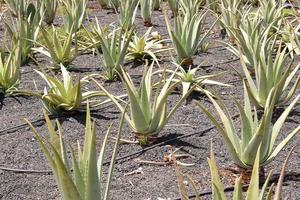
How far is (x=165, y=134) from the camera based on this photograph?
2.55 meters

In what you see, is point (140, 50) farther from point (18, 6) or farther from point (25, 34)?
point (18, 6)

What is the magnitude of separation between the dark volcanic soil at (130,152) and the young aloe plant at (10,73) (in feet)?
0.25

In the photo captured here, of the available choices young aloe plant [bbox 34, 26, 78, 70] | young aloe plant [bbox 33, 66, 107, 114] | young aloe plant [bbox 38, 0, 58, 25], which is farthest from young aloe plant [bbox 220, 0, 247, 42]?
young aloe plant [bbox 38, 0, 58, 25]

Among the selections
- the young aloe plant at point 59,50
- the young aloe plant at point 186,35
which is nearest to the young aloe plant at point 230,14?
the young aloe plant at point 186,35

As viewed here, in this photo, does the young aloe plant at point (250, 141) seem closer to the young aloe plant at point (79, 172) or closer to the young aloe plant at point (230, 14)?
the young aloe plant at point (79, 172)

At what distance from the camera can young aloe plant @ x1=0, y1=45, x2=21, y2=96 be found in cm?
309

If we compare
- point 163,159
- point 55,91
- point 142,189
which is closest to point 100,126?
point 55,91

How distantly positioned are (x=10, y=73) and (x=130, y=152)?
1102 millimetres

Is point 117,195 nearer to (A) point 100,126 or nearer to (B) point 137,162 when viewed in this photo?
(B) point 137,162

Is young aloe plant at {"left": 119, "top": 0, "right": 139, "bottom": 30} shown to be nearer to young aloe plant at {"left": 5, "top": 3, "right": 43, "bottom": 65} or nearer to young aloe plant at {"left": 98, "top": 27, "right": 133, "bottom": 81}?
young aloe plant at {"left": 5, "top": 3, "right": 43, "bottom": 65}

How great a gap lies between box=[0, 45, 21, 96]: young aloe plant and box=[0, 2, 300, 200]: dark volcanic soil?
0.25 feet

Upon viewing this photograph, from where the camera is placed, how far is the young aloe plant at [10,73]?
10.1 ft

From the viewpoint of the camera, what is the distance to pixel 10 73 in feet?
10.2

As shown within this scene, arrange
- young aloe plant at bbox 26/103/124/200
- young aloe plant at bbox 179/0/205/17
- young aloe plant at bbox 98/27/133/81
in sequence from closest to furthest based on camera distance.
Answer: young aloe plant at bbox 26/103/124/200 < young aloe plant at bbox 98/27/133/81 < young aloe plant at bbox 179/0/205/17
